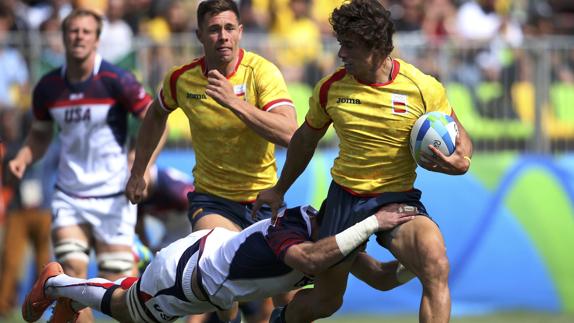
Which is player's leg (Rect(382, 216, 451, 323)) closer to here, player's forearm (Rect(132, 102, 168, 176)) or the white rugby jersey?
the white rugby jersey

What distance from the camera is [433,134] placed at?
7.16m

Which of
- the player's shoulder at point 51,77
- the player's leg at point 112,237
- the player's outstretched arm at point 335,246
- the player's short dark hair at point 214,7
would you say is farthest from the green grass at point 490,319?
the player's outstretched arm at point 335,246

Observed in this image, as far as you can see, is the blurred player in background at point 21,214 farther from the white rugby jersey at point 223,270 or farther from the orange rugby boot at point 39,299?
the white rugby jersey at point 223,270

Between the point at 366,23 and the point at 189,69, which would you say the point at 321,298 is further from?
the point at 189,69

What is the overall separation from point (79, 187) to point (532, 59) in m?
5.71

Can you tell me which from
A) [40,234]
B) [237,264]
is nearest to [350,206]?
[237,264]

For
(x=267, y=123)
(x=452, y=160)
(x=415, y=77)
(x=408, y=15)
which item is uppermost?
(x=408, y=15)

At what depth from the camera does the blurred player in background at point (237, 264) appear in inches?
287

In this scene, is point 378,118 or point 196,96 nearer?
point 378,118

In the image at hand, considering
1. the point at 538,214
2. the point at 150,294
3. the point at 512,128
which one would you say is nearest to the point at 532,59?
the point at 512,128

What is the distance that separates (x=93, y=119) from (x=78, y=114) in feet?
0.41

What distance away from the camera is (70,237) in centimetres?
936

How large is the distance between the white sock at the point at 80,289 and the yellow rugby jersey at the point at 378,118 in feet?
5.87

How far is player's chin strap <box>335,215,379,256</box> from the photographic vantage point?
23.7ft
